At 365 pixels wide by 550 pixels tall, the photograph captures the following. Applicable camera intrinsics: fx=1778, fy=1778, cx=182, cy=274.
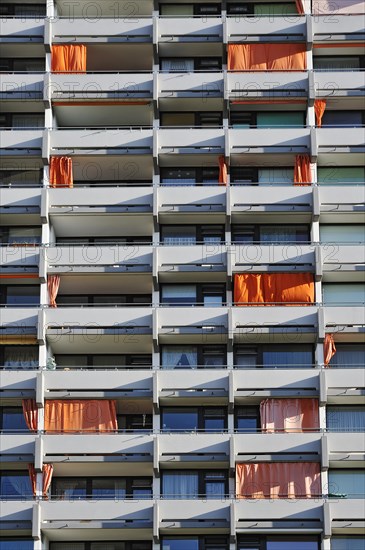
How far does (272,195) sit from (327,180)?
3.54m

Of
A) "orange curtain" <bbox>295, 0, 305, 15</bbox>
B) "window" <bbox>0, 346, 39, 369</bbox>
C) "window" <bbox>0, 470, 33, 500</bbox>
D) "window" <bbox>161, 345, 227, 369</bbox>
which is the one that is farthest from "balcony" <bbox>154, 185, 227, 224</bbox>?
"window" <bbox>0, 470, 33, 500</bbox>

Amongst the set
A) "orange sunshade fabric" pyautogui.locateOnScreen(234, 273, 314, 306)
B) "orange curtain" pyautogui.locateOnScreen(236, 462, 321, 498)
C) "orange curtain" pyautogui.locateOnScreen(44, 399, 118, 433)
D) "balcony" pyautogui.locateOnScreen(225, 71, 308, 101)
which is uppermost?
"balcony" pyautogui.locateOnScreen(225, 71, 308, 101)

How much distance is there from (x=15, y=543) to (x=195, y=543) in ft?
26.8

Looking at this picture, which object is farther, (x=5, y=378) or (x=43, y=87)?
(x=43, y=87)

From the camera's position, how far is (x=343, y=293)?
86.3m

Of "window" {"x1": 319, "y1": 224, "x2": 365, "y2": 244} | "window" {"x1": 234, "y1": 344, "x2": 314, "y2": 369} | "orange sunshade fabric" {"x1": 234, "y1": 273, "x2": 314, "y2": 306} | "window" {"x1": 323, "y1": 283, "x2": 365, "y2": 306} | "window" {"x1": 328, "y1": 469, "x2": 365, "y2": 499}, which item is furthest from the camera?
"window" {"x1": 319, "y1": 224, "x2": 365, "y2": 244}

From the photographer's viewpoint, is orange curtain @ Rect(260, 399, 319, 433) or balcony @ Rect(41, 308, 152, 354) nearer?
orange curtain @ Rect(260, 399, 319, 433)

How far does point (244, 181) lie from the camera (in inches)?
3487

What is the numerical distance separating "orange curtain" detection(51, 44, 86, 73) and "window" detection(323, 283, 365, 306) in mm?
16471

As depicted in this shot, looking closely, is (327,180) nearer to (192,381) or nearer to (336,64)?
(336,64)

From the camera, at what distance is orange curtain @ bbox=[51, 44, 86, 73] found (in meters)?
89.0

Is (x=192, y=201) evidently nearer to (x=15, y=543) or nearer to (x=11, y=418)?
(x=11, y=418)

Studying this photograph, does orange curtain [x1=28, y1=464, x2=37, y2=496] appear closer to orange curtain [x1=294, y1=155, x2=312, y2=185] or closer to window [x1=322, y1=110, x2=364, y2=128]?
orange curtain [x1=294, y1=155, x2=312, y2=185]

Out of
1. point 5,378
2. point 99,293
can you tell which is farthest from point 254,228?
point 5,378
